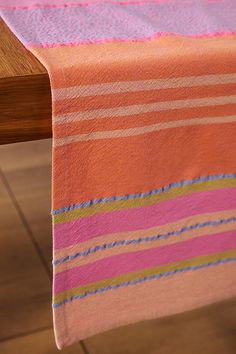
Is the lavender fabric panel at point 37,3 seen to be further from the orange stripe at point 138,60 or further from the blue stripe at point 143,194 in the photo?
→ the blue stripe at point 143,194

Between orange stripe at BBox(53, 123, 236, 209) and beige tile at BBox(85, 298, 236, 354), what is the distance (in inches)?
20.1

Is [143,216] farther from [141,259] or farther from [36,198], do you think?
[36,198]

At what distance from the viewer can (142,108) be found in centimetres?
66

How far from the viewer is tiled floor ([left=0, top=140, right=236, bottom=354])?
3.77ft

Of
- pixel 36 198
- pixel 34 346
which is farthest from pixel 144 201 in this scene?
pixel 36 198

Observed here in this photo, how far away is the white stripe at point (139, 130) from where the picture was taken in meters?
0.63

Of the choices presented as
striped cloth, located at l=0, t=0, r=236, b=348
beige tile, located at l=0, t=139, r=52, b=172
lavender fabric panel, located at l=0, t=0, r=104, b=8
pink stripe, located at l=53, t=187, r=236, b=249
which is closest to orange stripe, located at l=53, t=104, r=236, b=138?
striped cloth, located at l=0, t=0, r=236, b=348

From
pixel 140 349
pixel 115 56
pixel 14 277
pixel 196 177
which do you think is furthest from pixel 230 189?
pixel 14 277

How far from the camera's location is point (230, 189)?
0.78 meters

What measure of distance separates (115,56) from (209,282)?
13.4 inches

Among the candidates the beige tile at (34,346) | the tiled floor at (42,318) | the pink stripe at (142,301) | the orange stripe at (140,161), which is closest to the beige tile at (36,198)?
the tiled floor at (42,318)

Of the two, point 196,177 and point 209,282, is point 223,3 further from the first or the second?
point 209,282

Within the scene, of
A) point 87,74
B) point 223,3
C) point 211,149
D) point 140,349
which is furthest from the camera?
point 140,349

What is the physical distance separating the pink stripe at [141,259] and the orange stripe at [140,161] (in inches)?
3.6
